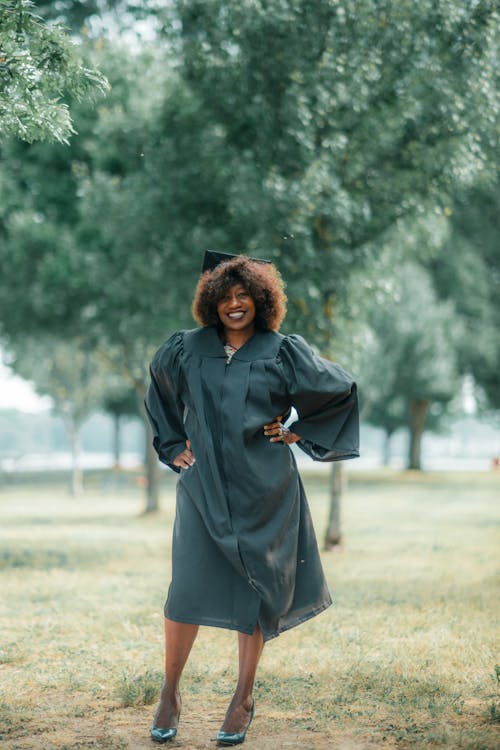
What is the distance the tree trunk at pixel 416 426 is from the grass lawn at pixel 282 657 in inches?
871

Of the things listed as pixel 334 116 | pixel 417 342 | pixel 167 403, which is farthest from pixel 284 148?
pixel 417 342

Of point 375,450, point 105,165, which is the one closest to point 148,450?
point 105,165

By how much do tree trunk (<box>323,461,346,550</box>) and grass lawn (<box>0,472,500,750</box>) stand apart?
0.31 m

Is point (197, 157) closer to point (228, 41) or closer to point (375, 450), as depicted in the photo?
point (228, 41)

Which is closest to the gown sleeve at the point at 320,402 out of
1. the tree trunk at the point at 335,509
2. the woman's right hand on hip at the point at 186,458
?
the woman's right hand on hip at the point at 186,458

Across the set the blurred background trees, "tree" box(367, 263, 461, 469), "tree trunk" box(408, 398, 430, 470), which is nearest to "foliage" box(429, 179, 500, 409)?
"tree" box(367, 263, 461, 469)

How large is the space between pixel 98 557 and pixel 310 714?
7721mm

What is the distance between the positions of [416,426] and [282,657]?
30048 mm

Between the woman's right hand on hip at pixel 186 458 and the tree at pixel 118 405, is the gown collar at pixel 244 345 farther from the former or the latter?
the tree at pixel 118 405

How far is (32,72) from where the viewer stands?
480cm

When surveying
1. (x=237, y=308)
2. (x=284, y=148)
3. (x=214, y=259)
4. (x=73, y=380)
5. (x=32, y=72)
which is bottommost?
(x=73, y=380)

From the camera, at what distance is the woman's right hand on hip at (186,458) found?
4336 mm

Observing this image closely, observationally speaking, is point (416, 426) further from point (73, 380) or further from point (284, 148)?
point (284, 148)

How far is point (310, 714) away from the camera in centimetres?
464
